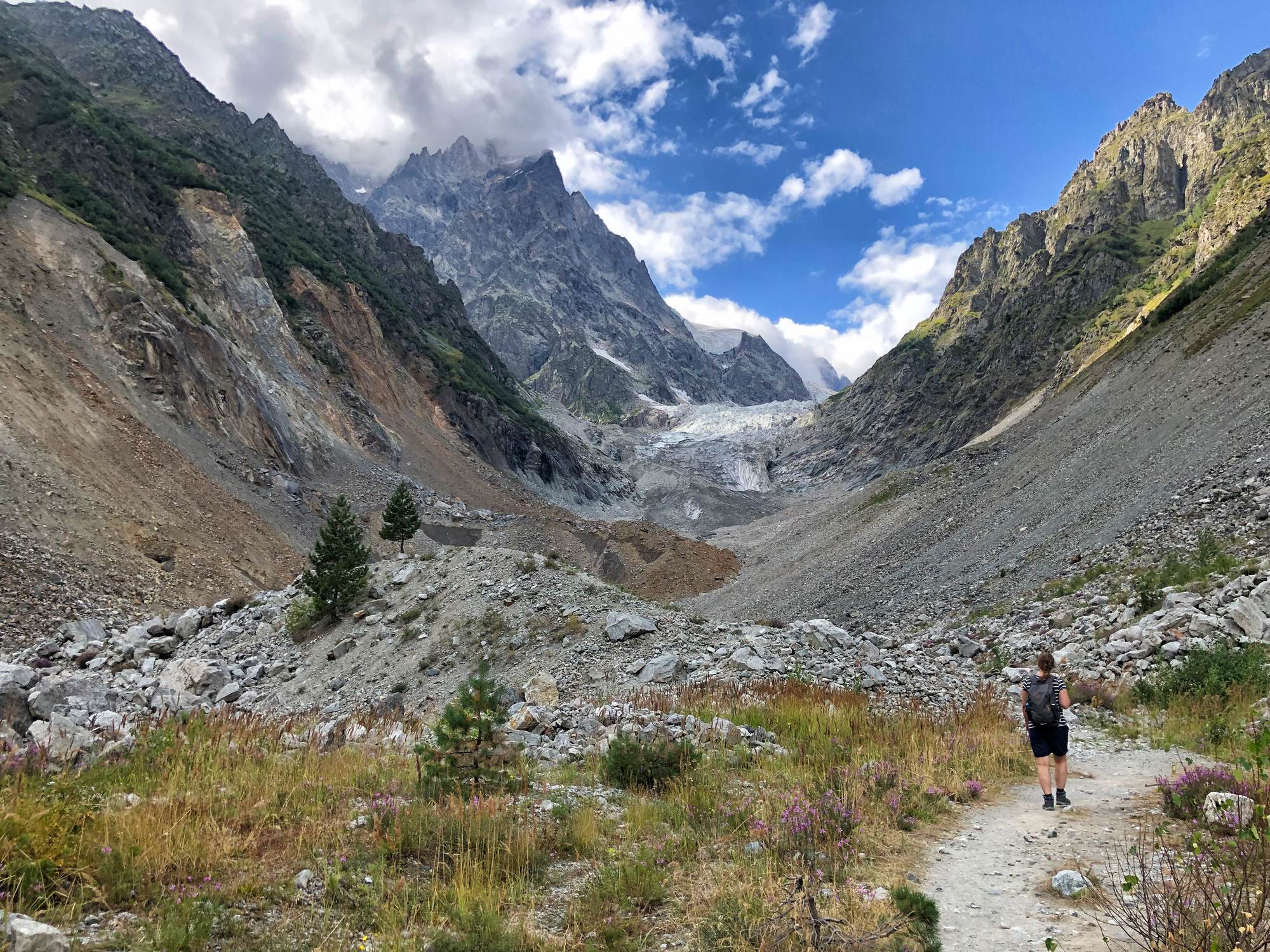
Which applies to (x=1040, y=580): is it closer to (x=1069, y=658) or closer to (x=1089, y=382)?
(x=1069, y=658)

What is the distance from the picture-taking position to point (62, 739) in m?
6.54

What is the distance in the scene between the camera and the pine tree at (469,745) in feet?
20.7

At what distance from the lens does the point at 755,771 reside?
7387 mm

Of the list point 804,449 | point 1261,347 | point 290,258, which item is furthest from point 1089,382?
point 804,449

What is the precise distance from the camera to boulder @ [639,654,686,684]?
13.2 meters

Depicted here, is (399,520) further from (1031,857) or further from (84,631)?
(1031,857)

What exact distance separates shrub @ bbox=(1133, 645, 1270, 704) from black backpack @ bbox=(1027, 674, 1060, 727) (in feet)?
12.9

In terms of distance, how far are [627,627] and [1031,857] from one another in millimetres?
10640

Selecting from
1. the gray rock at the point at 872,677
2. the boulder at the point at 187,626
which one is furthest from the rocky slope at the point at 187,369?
the gray rock at the point at 872,677

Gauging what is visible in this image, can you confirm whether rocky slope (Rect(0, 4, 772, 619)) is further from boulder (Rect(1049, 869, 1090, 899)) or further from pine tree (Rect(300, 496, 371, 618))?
boulder (Rect(1049, 869, 1090, 899))

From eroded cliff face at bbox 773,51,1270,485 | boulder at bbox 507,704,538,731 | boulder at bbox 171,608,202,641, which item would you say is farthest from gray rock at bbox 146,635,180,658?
eroded cliff face at bbox 773,51,1270,485

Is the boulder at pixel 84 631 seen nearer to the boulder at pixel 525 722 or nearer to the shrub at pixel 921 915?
the boulder at pixel 525 722

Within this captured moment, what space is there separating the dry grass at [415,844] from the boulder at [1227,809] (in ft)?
7.22

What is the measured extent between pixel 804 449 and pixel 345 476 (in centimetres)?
12398
